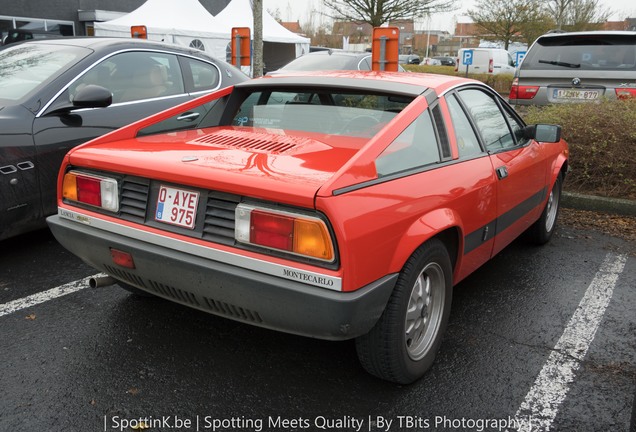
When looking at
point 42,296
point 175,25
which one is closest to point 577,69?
point 42,296

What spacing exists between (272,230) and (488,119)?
6.59ft

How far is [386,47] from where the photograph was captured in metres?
9.40

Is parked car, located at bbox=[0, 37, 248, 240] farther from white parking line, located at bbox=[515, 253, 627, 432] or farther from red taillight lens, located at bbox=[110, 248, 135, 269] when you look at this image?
white parking line, located at bbox=[515, 253, 627, 432]

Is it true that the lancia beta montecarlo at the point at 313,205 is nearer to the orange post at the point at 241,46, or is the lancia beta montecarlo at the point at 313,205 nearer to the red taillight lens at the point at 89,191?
the red taillight lens at the point at 89,191

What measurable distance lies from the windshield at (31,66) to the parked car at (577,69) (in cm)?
555

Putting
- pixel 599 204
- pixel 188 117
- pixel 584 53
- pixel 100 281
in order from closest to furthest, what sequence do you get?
pixel 100 281, pixel 188 117, pixel 599 204, pixel 584 53

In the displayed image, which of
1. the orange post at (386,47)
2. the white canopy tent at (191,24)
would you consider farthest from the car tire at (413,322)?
the white canopy tent at (191,24)

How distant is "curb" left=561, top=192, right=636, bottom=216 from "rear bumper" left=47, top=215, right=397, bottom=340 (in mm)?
4390

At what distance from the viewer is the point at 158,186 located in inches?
103

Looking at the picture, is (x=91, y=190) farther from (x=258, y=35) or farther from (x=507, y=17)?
(x=507, y=17)

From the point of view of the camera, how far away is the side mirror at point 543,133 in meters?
3.91

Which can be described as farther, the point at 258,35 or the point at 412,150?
the point at 258,35

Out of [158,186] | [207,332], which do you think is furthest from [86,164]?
[207,332]

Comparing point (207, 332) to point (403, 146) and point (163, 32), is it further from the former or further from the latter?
point (163, 32)
